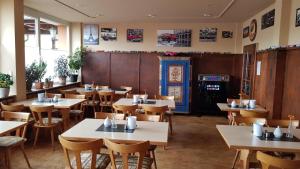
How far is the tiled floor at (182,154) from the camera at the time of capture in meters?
3.83

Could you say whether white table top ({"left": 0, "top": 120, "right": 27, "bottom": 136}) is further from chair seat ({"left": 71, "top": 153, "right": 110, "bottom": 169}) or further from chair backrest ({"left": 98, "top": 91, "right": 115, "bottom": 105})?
chair backrest ({"left": 98, "top": 91, "right": 115, "bottom": 105})

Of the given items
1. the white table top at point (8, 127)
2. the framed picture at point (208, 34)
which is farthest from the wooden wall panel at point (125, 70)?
the white table top at point (8, 127)

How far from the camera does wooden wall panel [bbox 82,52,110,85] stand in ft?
26.0

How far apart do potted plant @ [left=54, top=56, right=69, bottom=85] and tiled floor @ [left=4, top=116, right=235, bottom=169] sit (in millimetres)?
2384

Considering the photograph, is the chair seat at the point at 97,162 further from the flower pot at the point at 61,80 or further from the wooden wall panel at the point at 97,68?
the wooden wall panel at the point at 97,68

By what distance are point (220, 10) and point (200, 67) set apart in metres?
2.24

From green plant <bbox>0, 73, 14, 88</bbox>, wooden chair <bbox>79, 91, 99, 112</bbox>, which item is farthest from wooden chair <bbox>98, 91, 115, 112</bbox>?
green plant <bbox>0, 73, 14, 88</bbox>

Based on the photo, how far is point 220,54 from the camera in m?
7.60

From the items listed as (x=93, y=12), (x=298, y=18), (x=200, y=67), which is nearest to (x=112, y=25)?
(x=93, y=12)

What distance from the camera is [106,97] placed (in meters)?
6.55

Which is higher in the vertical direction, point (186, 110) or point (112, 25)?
point (112, 25)

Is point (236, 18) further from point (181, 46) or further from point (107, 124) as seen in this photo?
point (107, 124)

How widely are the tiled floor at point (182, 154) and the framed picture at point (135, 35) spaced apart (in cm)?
330

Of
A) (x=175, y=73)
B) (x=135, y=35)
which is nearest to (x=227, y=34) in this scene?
(x=175, y=73)
